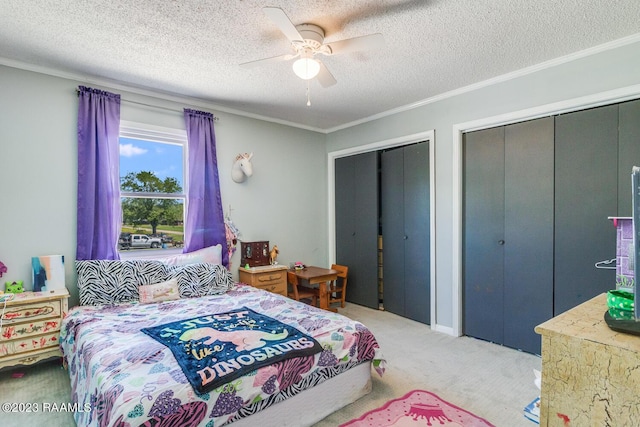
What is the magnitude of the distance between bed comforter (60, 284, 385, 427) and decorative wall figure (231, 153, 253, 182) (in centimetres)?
170

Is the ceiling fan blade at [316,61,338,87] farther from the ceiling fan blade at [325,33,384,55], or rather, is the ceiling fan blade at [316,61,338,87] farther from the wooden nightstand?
the wooden nightstand

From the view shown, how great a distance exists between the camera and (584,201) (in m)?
2.71

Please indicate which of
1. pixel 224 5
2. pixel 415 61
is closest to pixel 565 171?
pixel 415 61

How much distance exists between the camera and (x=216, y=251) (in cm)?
370

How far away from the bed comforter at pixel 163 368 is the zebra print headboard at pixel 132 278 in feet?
0.39

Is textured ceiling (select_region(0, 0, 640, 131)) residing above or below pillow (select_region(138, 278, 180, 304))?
above

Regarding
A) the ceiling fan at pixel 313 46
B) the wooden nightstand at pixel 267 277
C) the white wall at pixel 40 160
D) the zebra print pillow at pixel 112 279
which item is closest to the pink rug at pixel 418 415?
the wooden nightstand at pixel 267 277

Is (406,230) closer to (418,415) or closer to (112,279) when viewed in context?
(418,415)

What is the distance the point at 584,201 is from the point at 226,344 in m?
3.00

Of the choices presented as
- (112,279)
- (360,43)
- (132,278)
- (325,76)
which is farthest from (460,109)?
(112,279)

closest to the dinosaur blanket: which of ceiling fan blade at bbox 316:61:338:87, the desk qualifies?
the desk

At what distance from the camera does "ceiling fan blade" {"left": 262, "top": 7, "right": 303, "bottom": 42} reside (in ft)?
5.51

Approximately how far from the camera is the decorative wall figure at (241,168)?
12.9 feet

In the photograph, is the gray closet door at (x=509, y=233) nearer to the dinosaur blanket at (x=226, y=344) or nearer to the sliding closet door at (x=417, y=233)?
the sliding closet door at (x=417, y=233)
